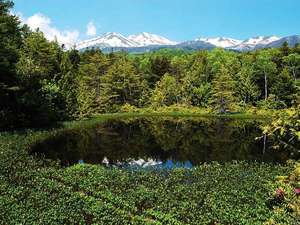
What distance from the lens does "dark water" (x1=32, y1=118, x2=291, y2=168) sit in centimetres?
4025

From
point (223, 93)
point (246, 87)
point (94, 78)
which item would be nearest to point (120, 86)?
point (94, 78)

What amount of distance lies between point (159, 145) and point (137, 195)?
85.0ft

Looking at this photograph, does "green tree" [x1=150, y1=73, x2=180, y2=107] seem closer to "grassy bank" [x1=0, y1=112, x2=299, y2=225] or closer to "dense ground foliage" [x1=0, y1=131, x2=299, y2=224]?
"grassy bank" [x1=0, y1=112, x2=299, y2=225]

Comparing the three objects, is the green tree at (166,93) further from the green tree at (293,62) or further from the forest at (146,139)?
the green tree at (293,62)

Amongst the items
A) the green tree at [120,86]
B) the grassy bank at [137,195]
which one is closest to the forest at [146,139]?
the grassy bank at [137,195]

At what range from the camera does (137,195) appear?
24469 millimetres

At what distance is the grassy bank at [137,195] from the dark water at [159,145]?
738 centimetres

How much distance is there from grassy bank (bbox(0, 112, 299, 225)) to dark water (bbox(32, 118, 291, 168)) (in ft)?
24.2

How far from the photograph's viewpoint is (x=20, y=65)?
170ft

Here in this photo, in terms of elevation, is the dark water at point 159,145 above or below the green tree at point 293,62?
below

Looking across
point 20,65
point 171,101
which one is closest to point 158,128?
point 20,65

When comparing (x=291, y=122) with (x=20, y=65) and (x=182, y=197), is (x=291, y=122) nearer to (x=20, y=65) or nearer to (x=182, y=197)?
(x=182, y=197)

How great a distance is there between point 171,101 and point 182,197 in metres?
73.6

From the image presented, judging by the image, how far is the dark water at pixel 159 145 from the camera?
4025cm
